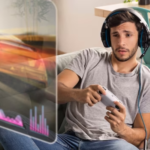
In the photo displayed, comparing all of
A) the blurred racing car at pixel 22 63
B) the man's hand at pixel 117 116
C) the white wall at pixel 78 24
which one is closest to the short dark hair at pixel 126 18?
the man's hand at pixel 117 116

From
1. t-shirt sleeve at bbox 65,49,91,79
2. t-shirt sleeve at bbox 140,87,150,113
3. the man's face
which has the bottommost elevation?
t-shirt sleeve at bbox 140,87,150,113

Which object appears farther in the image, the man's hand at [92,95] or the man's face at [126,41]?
the man's face at [126,41]

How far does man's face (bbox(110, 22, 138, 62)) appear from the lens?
1121mm

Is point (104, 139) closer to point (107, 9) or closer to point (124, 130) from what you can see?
point (124, 130)

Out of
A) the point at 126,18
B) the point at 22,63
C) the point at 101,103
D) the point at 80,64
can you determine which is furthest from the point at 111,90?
the point at 22,63

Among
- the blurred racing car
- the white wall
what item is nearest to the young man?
the blurred racing car

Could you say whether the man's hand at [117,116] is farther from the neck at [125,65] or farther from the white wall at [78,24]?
the white wall at [78,24]

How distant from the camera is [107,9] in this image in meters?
1.95

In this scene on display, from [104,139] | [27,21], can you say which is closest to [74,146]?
[104,139]

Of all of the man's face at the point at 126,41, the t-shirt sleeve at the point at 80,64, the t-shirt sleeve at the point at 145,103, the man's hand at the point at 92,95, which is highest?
the man's face at the point at 126,41

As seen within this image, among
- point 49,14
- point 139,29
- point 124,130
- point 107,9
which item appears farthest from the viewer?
point 107,9

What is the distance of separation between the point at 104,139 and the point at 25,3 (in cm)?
72

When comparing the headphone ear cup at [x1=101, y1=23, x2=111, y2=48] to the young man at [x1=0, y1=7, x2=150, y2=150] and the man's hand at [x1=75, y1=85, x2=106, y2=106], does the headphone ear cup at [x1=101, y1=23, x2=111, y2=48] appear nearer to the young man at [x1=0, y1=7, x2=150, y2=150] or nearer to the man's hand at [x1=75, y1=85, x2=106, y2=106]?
the young man at [x1=0, y1=7, x2=150, y2=150]

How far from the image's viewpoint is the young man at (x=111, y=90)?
108cm
